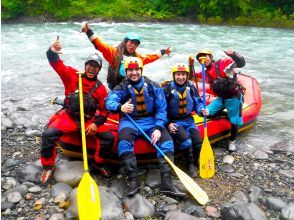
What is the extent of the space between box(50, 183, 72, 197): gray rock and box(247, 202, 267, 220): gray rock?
182cm

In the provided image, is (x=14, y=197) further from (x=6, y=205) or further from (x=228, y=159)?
(x=228, y=159)

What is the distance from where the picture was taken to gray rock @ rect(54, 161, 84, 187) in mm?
3891

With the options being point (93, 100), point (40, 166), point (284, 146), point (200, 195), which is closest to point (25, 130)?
point (40, 166)

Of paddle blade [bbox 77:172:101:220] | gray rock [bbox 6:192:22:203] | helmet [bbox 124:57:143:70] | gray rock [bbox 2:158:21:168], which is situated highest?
helmet [bbox 124:57:143:70]

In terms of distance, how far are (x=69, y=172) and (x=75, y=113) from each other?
66 centimetres

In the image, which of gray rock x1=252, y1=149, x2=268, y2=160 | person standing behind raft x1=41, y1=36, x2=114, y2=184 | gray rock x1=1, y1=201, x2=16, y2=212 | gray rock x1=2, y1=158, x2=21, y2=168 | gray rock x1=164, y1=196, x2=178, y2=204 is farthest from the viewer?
gray rock x1=252, y1=149, x2=268, y2=160

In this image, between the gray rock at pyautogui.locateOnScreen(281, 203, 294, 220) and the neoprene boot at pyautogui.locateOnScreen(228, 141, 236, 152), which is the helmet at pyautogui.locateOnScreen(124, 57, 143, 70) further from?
the gray rock at pyautogui.locateOnScreen(281, 203, 294, 220)

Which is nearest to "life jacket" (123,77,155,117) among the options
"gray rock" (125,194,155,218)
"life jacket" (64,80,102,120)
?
"life jacket" (64,80,102,120)

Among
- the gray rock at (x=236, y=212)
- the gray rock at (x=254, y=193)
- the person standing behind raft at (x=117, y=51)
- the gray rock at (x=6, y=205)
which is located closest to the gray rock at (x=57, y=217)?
the gray rock at (x=6, y=205)

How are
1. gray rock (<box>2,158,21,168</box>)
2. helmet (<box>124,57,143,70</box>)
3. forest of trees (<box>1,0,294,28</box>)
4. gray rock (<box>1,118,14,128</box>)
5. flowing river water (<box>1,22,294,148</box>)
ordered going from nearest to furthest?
helmet (<box>124,57,143,70</box>) < gray rock (<box>2,158,21,168</box>) < gray rock (<box>1,118,14,128</box>) < flowing river water (<box>1,22,294,148</box>) < forest of trees (<box>1,0,294,28</box>)

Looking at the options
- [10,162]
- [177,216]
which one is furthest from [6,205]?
[177,216]

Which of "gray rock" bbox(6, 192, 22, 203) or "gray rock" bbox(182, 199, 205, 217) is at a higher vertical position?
"gray rock" bbox(6, 192, 22, 203)

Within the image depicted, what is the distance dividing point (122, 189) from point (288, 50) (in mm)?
10100

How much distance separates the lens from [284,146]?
197 inches
